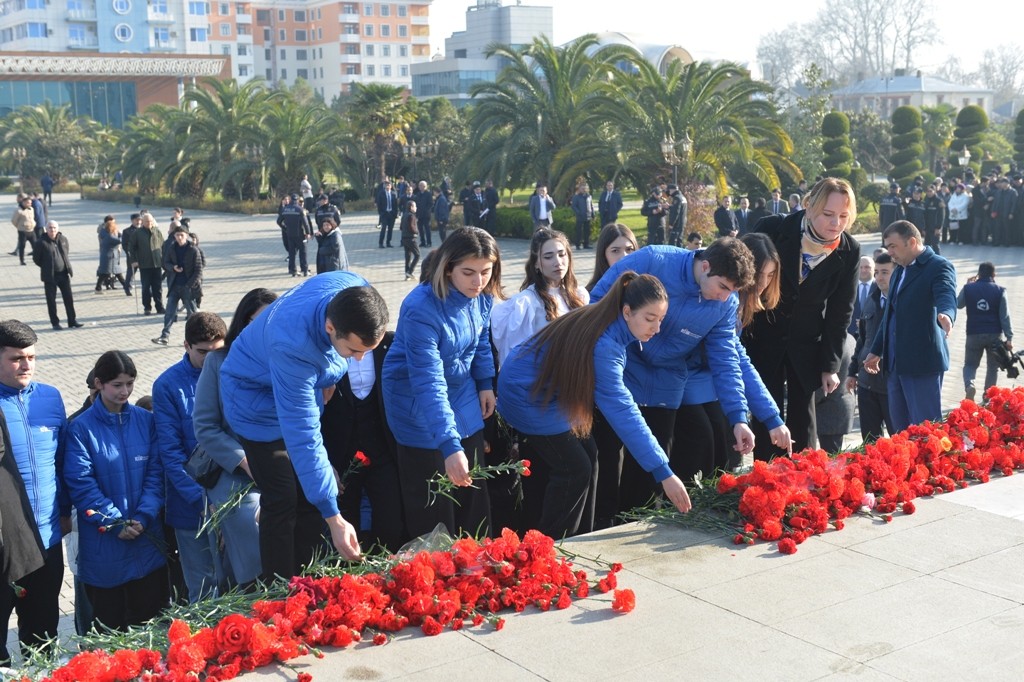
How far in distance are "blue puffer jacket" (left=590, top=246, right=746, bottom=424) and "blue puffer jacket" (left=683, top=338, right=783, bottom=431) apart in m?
0.08

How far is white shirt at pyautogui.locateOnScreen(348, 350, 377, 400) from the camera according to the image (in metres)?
5.06

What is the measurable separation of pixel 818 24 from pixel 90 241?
75.5 m

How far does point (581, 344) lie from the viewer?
4621mm

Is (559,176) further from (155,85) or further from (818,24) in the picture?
(818,24)

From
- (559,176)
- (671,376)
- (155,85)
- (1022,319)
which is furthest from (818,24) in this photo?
(671,376)

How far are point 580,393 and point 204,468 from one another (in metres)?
1.67

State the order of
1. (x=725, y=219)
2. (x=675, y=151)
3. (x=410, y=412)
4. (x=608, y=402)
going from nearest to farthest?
(x=608, y=402)
(x=410, y=412)
(x=725, y=219)
(x=675, y=151)

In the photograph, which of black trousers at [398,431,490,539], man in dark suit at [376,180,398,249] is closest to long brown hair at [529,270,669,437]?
black trousers at [398,431,490,539]

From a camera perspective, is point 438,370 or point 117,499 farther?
point 117,499

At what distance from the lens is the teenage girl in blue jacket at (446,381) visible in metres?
4.57

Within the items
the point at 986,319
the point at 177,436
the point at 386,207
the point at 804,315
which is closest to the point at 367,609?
the point at 177,436

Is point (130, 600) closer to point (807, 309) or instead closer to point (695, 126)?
point (807, 309)

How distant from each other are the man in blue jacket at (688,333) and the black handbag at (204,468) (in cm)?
184

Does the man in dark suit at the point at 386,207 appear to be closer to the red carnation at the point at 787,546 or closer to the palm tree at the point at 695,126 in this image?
the palm tree at the point at 695,126
